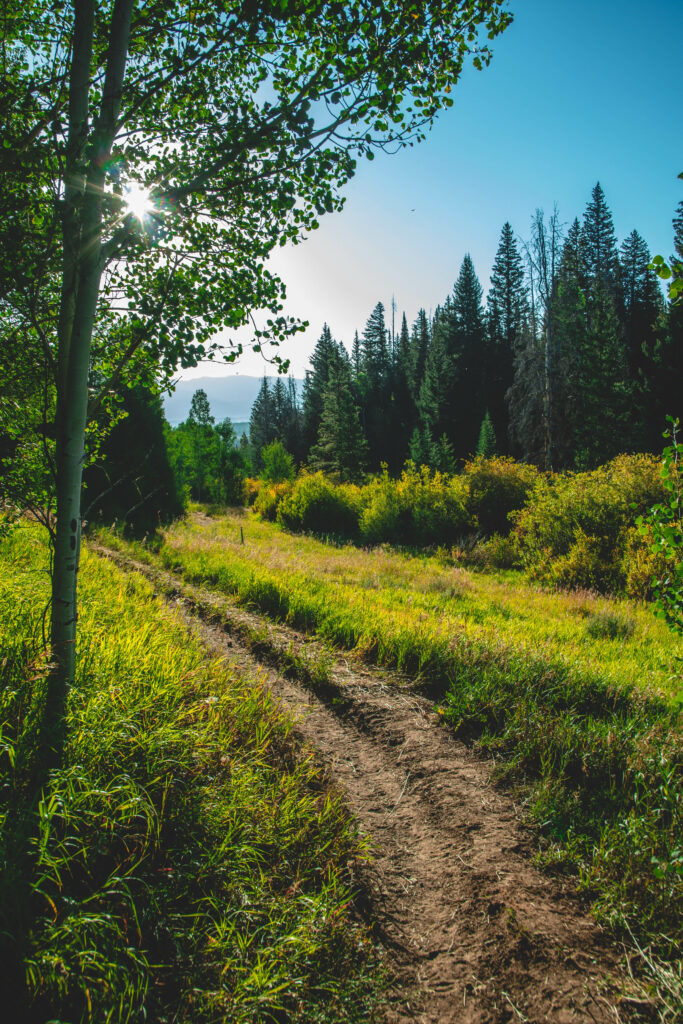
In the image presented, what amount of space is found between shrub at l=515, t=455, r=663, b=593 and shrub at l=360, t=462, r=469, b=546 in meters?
4.44

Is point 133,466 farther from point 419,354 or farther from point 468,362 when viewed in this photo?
point 419,354

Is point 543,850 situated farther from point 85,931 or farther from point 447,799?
point 85,931

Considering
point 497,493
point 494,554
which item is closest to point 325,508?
point 497,493

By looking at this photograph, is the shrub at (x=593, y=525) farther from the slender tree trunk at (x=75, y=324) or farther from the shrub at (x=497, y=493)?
the slender tree trunk at (x=75, y=324)

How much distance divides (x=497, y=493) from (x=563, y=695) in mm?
14689

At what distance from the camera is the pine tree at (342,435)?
37938 mm

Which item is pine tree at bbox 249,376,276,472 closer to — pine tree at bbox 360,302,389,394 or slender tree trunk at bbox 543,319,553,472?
pine tree at bbox 360,302,389,394

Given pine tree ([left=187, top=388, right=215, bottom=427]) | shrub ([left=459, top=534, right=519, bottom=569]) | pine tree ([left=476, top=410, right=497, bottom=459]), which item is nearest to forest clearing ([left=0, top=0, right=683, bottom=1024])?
shrub ([left=459, top=534, right=519, bottom=569])

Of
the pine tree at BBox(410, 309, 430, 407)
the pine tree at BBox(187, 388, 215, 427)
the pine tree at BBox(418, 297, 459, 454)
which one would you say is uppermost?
the pine tree at BBox(410, 309, 430, 407)

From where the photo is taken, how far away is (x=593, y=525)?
42.8 ft

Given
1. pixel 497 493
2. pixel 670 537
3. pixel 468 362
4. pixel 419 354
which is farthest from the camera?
pixel 419 354

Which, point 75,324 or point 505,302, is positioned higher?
point 505,302

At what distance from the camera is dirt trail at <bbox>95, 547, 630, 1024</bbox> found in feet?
6.88

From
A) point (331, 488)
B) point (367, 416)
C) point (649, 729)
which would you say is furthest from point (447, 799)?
point (367, 416)
